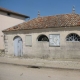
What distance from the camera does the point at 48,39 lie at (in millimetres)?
16438

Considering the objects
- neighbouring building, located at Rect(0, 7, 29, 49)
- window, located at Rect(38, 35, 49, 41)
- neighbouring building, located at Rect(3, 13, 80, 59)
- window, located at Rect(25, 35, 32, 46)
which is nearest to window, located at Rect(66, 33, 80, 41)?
neighbouring building, located at Rect(3, 13, 80, 59)

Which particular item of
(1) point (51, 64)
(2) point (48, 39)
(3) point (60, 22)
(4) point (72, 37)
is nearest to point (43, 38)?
(2) point (48, 39)

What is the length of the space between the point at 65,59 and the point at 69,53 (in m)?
0.68

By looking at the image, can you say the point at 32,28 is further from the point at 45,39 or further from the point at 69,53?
the point at 69,53

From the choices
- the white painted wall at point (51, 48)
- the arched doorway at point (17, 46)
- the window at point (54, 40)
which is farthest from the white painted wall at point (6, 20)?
the window at point (54, 40)

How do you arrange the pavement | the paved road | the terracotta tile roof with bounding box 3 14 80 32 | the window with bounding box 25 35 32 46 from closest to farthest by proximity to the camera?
the paved road → the pavement → the terracotta tile roof with bounding box 3 14 80 32 → the window with bounding box 25 35 32 46

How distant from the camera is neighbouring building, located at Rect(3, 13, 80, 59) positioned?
1521cm

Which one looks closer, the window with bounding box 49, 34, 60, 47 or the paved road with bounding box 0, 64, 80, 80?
the paved road with bounding box 0, 64, 80, 80

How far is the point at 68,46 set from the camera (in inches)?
603

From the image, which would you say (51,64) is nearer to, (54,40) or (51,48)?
(51,48)

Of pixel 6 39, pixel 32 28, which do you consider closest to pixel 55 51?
pixel 32 28

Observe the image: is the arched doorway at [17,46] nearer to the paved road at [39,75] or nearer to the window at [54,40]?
the window at [54,40]

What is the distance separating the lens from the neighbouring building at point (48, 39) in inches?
599

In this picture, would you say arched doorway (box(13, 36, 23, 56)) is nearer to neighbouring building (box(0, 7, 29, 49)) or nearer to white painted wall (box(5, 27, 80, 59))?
white painted wall (box(5, 27, 80, 59))
